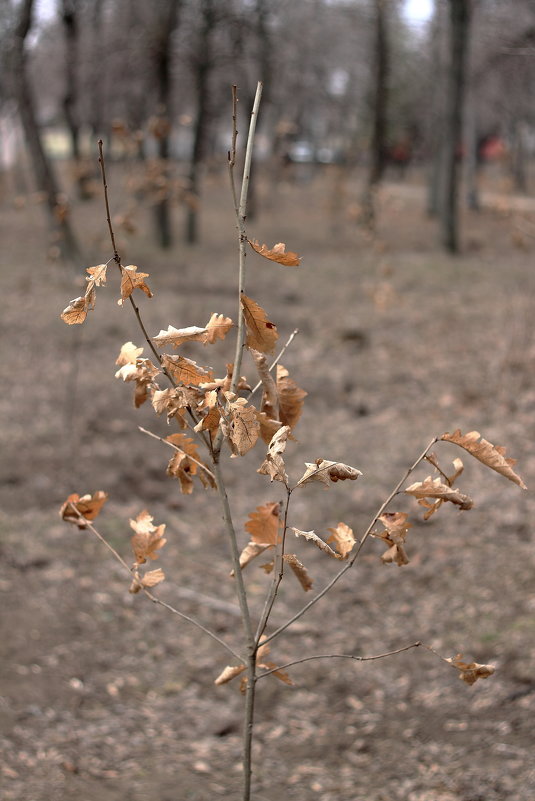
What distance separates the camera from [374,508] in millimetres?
5527

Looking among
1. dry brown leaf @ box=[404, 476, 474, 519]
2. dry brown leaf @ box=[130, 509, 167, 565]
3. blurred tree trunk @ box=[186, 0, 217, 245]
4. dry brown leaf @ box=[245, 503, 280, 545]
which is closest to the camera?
dry brown leaf @ box=[404, 476, 474, 519]

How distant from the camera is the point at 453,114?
541 inches

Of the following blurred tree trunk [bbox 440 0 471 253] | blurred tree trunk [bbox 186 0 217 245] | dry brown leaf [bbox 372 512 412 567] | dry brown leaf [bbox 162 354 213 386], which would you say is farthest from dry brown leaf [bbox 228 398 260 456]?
blurred tree trunk [bbox 186 0 217 245]

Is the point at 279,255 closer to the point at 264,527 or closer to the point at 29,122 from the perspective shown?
the point at 264,527

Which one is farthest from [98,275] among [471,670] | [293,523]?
[293,523]

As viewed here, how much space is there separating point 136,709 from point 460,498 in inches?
94.5

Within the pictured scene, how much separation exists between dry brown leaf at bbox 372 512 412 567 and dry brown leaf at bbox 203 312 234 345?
1.65 feet

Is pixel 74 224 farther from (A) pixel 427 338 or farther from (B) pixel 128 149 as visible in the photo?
(B) pixel 128 149

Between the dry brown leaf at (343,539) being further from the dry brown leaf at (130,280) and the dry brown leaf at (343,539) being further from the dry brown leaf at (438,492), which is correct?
the dry brown leaf at (130,280)

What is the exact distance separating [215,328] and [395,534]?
562mm

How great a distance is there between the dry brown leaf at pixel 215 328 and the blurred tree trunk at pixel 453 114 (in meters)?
12.8

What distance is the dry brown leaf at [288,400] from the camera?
77.0 inches

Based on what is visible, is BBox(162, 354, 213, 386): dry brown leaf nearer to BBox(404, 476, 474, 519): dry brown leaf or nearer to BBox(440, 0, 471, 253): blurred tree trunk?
BBox(404, 476, 474, 519): dry brown leaf

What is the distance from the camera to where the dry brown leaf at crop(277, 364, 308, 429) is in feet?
6.41
